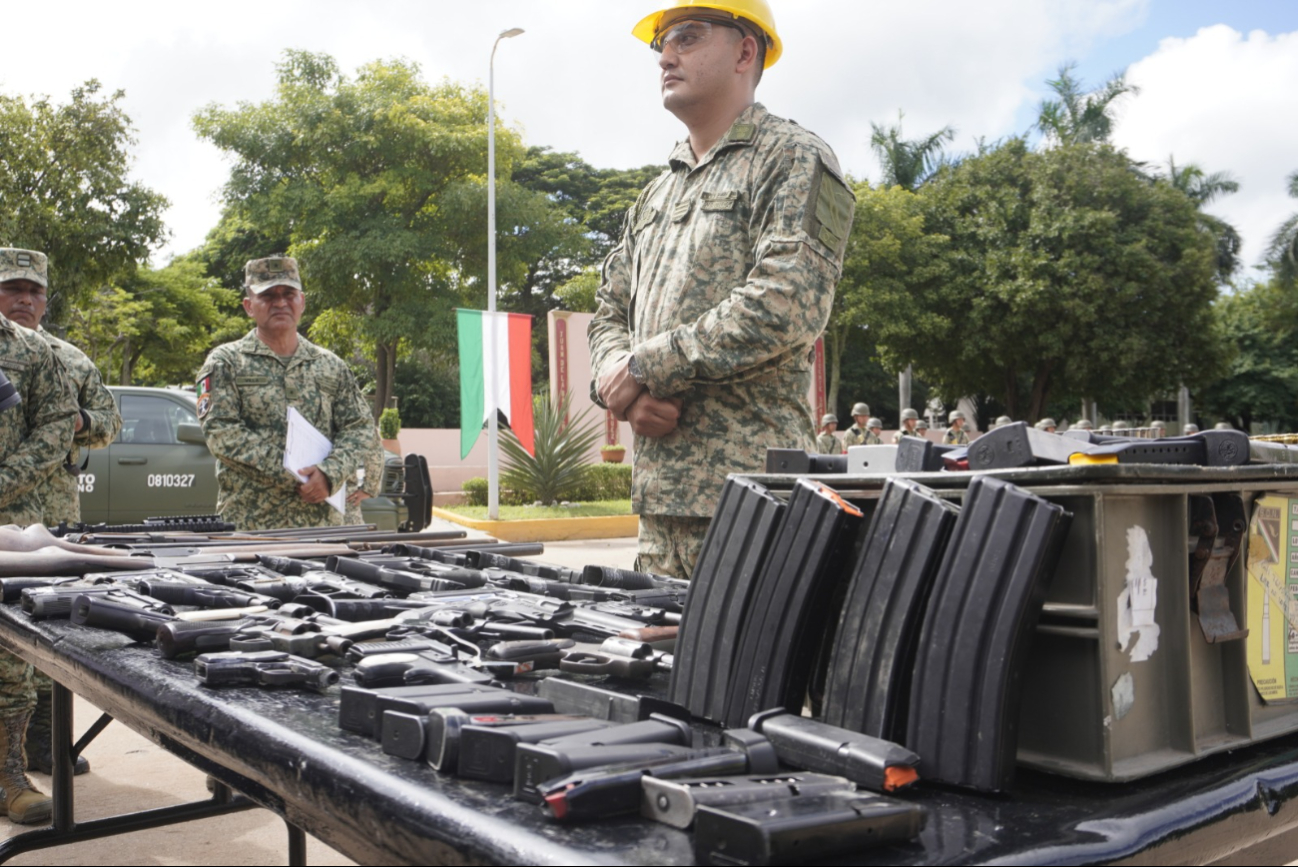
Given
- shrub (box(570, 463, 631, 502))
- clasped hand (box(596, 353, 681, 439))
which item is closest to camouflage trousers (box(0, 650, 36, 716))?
clasped hand (box(596, 353, 681, 439))

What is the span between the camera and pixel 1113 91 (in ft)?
121

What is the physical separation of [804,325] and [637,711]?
4.47 feet

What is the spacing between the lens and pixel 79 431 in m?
4.66

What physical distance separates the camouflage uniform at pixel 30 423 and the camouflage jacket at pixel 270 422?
58cm

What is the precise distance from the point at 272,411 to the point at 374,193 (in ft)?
82.1

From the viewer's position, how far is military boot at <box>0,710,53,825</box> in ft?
11.0

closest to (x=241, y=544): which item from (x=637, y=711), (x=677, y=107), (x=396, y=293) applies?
(x=677, y=107)

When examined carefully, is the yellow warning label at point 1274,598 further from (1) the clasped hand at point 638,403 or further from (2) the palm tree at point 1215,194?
(2) the palm tree at point 1215,194

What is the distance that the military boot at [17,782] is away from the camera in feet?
11.0

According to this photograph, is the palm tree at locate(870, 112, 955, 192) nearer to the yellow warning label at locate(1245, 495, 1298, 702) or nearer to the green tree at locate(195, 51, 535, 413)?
the green tree at locate(195, 51, 535, 413)

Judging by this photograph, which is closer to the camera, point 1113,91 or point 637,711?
point 637,711

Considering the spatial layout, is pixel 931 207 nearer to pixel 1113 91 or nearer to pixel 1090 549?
pixel 1113 91

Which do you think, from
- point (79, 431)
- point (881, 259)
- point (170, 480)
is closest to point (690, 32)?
point (79, 431)

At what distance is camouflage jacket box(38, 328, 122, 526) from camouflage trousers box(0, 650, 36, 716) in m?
1.11
